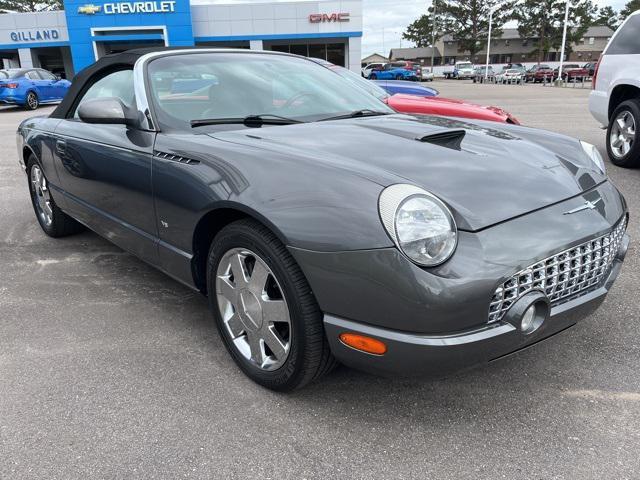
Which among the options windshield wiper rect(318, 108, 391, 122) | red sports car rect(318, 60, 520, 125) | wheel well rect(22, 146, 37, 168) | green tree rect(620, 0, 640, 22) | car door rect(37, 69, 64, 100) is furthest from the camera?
green tree rect(620, 0, 640, 22)

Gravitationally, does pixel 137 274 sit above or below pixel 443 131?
below

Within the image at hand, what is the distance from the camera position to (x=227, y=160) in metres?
2.27

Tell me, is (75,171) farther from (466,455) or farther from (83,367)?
(466,455)

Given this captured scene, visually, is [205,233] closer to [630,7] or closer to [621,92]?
[621,92]

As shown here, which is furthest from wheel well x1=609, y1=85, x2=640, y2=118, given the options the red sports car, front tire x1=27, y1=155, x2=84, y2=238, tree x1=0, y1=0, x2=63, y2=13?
tree x1=0, y1=0, x2=63, y2=13

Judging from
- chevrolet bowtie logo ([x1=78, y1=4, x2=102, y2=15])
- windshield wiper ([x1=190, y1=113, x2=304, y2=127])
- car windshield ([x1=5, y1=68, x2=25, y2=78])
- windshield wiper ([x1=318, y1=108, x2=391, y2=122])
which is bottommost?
windshield wiper ([x1=318, y1=108, x2=391, y2=122])

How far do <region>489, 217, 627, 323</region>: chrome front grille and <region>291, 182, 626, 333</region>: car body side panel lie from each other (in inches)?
1.6

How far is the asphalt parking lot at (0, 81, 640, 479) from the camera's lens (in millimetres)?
1883

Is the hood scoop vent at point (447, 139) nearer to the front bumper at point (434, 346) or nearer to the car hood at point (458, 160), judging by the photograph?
the car hood at point (458, 160)

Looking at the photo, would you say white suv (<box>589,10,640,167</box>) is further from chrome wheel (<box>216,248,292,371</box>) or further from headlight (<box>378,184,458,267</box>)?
chrome wheel (<box>216,248,292,371</box>)

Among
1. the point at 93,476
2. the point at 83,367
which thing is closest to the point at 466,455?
the point at 93,476

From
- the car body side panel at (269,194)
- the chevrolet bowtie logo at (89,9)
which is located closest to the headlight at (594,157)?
the car body side panel at (269,194)

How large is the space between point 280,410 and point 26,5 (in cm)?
7210

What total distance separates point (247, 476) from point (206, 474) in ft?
0.49
